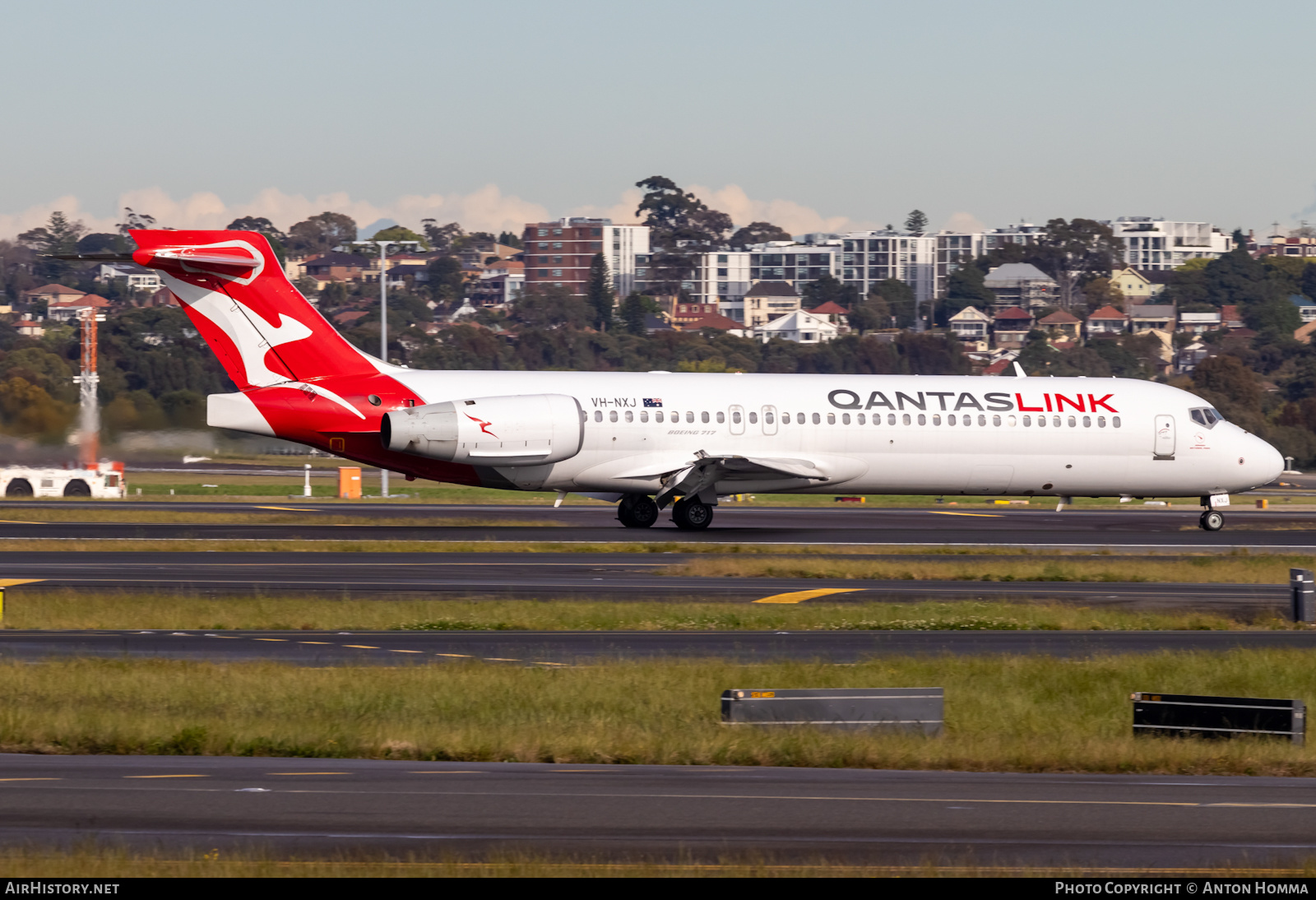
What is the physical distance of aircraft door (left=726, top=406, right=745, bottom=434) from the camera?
3853cm

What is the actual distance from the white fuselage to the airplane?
0.04 metres

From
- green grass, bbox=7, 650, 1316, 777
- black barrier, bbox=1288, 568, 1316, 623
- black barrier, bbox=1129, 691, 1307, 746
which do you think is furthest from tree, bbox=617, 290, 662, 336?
Answer: black barrier, bbox=1129, 691, 1307, 746

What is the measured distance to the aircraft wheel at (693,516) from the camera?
38.7 meters

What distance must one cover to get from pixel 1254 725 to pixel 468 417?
2390 centimetres

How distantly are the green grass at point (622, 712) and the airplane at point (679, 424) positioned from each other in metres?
18.1

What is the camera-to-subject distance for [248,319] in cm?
3638

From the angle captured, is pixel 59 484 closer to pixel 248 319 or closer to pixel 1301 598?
pixel 248 319

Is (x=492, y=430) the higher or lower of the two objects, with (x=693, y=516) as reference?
higher

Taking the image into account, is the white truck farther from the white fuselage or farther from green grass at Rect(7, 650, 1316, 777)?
green grass at Rect(7, 650, 1316, 777)

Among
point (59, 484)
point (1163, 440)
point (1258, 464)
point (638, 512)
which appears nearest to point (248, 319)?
point (638, 512)

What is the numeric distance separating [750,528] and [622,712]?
25.4m
